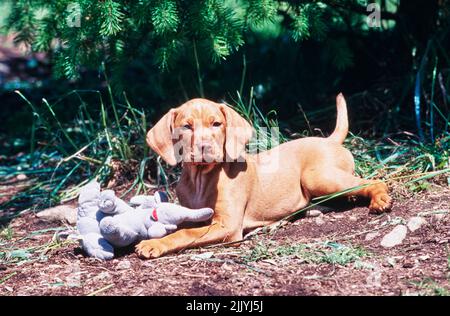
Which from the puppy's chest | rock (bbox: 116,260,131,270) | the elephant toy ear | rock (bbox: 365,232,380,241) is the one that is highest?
the elephant toy ear

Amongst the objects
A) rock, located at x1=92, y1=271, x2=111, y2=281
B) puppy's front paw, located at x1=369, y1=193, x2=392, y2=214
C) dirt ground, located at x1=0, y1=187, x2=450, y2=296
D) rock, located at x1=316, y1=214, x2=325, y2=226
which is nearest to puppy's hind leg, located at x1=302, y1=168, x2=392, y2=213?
puppy's front paw, located at x1=369, y1=193, x2=392, y2=214

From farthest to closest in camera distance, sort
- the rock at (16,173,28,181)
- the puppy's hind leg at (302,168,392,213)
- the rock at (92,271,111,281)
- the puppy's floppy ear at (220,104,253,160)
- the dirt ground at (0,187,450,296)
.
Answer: the rock at (16,173,28,181)
the puppy's hind leg at (302,168,392,213)
the puppy's floppy ear at (220,104,253,160)
the rock at (92,271,111,281)
the dirt ground at (0,187,450,296)

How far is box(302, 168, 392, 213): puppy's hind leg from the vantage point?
15.6 feet

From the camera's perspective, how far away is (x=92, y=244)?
4.20 metres

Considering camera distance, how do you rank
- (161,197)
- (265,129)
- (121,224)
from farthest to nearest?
(265,129) → (161,197) → (121,224)

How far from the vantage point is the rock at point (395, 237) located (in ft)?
13.6

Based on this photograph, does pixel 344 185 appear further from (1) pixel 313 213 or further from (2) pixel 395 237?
(2) pixel 395 237

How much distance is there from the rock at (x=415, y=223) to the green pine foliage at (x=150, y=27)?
6.06 ft

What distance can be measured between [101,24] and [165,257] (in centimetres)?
200

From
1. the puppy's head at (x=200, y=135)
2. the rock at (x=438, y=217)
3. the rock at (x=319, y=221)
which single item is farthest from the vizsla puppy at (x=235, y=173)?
the rock at (x=438, y=217)

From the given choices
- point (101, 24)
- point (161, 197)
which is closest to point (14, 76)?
point (101, 24)

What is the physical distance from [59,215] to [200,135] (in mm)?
1575

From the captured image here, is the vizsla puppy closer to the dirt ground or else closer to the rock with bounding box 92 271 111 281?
the dirt ground
